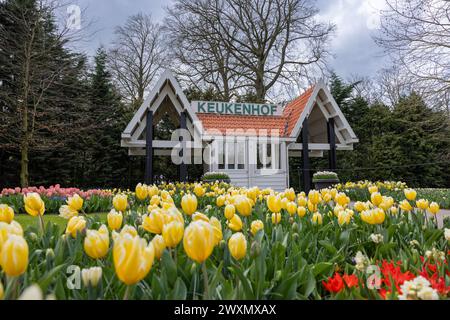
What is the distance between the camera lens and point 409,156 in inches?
760

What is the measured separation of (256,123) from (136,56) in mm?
12326

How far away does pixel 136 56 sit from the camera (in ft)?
74.9

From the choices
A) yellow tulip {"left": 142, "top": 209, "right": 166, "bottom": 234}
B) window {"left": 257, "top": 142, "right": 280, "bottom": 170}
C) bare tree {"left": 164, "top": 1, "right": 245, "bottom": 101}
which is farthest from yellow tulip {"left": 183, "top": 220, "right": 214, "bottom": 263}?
bare tree {"left": 164, "top": 1, "right": 245, "bottom": 101}

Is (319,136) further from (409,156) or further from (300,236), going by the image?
(300,236)

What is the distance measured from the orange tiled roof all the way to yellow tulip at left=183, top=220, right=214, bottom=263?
12631mm

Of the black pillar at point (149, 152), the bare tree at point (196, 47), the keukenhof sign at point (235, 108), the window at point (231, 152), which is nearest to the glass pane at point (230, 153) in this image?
the window at point (231, 152)

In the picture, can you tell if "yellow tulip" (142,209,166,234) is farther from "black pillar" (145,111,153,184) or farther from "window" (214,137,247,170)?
"window" (214,137,247,170)

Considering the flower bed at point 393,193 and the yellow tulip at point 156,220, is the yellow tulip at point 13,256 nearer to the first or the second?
the yellow tulip at point 156,220

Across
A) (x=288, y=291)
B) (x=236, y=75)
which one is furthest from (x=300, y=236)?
(x=236, y=75)

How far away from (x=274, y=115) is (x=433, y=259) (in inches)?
572

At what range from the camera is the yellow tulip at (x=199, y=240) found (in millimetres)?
927

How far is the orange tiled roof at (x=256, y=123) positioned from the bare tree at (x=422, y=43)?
195 inches

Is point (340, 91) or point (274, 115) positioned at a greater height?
point (340, 91)

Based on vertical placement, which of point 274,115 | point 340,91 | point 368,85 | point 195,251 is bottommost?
point 195,251
